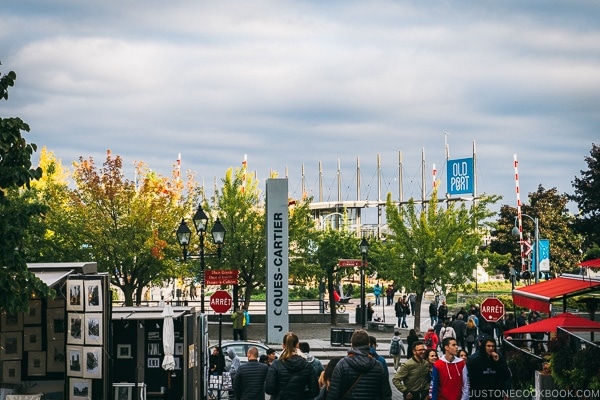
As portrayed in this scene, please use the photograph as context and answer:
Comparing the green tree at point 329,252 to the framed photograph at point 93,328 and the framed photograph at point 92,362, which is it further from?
the framed photograph at point 93,328

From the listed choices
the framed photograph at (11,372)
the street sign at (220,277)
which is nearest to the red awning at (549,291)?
the framed photograph at (11,372)

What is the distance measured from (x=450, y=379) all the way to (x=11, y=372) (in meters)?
10.1

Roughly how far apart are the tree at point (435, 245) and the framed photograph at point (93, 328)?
3396cm

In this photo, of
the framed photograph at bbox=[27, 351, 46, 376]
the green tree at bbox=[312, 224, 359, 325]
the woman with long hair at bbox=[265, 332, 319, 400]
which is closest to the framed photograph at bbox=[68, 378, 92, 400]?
the framed photograph at bbox=[27, 351, 46, 376]

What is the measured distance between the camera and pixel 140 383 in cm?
2222

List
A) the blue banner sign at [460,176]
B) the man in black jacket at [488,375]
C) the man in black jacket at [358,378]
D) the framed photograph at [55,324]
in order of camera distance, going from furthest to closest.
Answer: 1. the blue banner sign at [460,176]
2. the framed photograph at [55,324]
3. the man in black jacket at [488,375]
4. the man in black jacket at [358,378]

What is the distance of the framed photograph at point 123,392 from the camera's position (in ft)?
71.6

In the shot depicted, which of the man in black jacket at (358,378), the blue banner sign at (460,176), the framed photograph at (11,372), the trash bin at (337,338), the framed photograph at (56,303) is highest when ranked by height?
the blue banner sign at (460,176)

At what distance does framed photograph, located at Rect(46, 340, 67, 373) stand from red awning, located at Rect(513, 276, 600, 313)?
8.85 m

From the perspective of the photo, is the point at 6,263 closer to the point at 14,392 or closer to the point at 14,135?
the point at 14,135

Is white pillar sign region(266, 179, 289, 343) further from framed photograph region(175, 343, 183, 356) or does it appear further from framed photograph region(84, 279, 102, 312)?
framed photograph region(84, 279, 102, 312)

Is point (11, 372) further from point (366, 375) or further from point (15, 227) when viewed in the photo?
point (366, 375)

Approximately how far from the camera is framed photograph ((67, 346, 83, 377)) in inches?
776

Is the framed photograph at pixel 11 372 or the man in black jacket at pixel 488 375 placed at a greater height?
the man in black jacket at pixel 488 375
